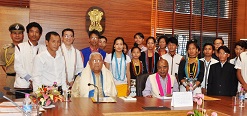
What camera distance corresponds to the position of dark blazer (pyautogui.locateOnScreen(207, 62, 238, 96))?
14.5 ft

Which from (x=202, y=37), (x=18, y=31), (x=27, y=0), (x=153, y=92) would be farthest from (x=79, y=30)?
(x=202, y=37)

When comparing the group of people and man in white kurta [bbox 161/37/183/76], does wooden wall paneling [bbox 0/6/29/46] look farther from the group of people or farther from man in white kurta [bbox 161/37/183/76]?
man in white kurta [bbox 161/37/183/76]

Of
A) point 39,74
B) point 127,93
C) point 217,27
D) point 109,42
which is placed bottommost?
point 127,93

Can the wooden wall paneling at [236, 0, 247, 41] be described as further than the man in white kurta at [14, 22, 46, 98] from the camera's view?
Yes

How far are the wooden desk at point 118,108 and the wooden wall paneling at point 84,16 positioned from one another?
10.9 ft

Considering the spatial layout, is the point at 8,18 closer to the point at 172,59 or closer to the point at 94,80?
the point at 94,80

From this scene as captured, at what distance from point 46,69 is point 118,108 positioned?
4.53ft

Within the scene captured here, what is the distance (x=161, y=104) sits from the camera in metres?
3.16

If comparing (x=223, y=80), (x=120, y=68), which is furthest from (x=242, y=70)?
(x=120, y=68)

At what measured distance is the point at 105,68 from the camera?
3.89m

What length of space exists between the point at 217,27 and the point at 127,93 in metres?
4.38

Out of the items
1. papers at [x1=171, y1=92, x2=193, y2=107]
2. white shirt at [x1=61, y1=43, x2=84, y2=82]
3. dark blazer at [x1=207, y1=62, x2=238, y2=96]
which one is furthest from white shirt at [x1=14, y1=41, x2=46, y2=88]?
dark blazer at [x1=207, y1=62, x2=238, y2=96]

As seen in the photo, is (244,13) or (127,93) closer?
(127,93)

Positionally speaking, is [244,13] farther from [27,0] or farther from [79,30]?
[27,0]
